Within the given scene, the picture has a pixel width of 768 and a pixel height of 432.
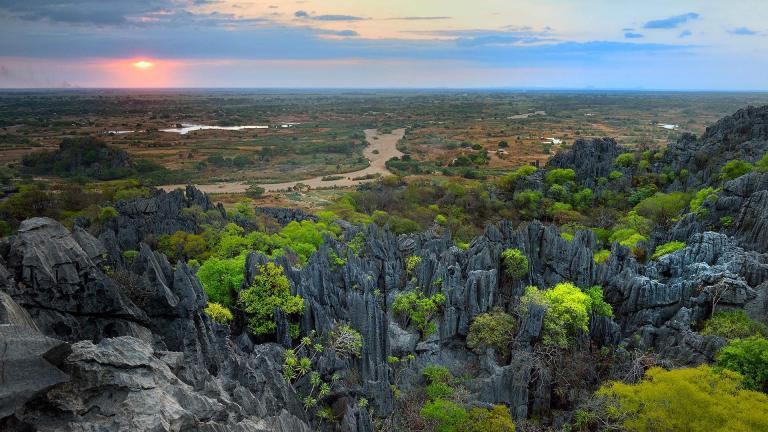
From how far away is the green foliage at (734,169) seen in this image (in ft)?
189

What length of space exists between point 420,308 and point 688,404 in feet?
47.3

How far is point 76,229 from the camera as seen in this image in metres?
20.0

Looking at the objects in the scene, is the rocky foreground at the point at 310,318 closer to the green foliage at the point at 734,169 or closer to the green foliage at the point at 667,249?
the green foliage at the point at 667,249

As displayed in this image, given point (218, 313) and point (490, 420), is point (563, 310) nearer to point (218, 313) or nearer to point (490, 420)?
point (490, 420)

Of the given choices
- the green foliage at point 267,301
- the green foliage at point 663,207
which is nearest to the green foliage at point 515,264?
the green foliage at point 267,301

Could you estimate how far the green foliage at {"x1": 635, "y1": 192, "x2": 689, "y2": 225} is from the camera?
2167 inches

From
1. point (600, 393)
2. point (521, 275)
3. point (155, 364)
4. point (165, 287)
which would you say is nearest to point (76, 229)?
point (165, 287)

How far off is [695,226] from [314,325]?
3302cm

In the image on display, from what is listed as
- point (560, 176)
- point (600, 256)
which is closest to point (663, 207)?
point (560, 176)

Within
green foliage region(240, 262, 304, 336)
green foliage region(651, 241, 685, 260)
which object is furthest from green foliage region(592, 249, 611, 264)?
green foliage region(240, 262, 304, 336)

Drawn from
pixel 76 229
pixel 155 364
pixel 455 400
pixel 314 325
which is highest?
pixel 76 229

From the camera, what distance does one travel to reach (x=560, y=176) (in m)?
73.4

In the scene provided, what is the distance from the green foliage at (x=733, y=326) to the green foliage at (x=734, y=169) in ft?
125

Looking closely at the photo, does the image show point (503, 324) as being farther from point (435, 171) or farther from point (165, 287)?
point (435, 171)
